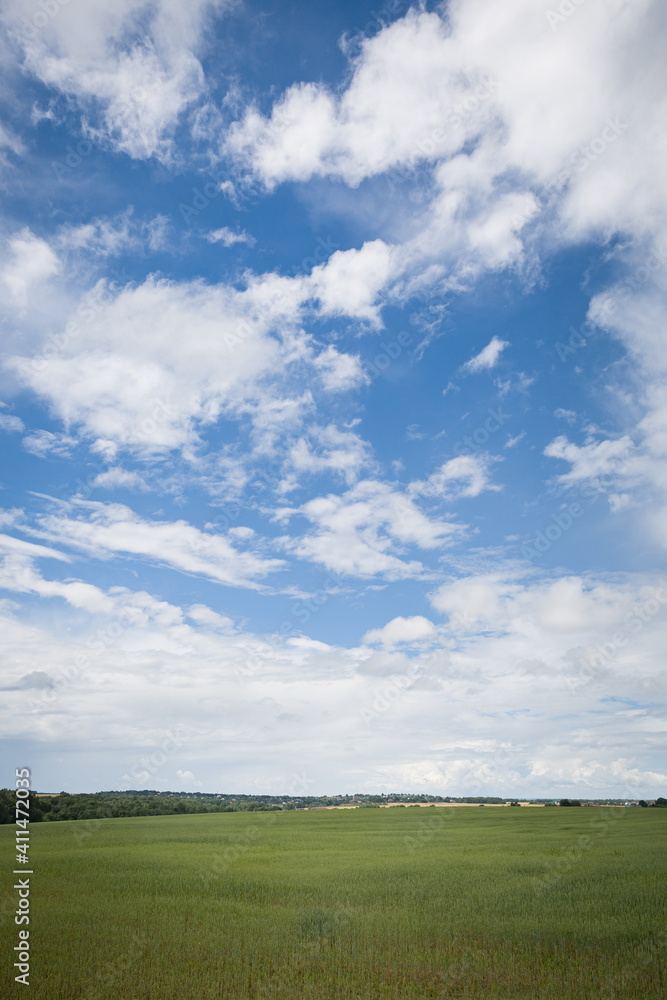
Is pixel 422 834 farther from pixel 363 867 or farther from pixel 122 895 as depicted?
pixel 122 895

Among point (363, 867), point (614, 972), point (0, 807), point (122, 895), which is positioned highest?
point (614, 972)

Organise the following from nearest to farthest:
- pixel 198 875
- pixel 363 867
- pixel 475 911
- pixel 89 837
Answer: pixel 475 911 → pixel 198 875 → pixel 363 867 → pixel 89 837

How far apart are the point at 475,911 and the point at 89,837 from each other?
4153 centimetres

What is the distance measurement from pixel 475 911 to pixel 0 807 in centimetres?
7910

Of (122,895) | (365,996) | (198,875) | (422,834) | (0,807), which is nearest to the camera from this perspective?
(365,996)

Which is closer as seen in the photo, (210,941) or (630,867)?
(210,941)

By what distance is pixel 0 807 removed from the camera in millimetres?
76812

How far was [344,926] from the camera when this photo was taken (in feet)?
60.2

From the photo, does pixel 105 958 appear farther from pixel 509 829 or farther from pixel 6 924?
pixel 509 829

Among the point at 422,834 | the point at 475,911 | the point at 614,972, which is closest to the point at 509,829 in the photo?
the point at 422,834

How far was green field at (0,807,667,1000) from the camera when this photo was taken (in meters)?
13.5

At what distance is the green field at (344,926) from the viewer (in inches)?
531

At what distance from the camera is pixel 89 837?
49.7 meters

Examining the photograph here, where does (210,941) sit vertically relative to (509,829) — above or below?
above
